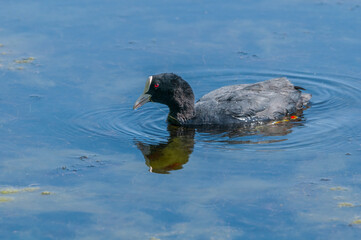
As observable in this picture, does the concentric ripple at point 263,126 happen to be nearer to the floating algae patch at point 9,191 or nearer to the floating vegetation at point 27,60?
the floating algae patch at point 9,191

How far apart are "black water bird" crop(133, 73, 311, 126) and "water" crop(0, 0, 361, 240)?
0.28 metres

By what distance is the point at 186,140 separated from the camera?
9047mm

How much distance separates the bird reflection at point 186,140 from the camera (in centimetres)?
823

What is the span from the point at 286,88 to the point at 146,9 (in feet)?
15.2

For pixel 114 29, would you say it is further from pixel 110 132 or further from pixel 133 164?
pixel 133 164

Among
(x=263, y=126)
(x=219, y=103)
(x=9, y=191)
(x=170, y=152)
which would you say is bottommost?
(x=9, y=191)

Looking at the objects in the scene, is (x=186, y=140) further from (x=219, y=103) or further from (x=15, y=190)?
(x=15, y=190)

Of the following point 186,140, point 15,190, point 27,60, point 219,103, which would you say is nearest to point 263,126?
point 219,103

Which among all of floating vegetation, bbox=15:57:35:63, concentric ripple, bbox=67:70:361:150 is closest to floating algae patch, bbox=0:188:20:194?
concentric ripple, bbox=67:70:361:150

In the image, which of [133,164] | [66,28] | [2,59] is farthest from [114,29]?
[133,164]

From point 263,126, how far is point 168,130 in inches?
54.0

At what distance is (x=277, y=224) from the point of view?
646 centimetres

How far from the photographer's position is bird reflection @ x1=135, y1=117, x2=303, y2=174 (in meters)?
8.23

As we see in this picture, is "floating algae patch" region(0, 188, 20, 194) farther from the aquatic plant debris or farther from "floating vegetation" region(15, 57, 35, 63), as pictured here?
"floating vegetation" region(15, 57, 35, 63)
